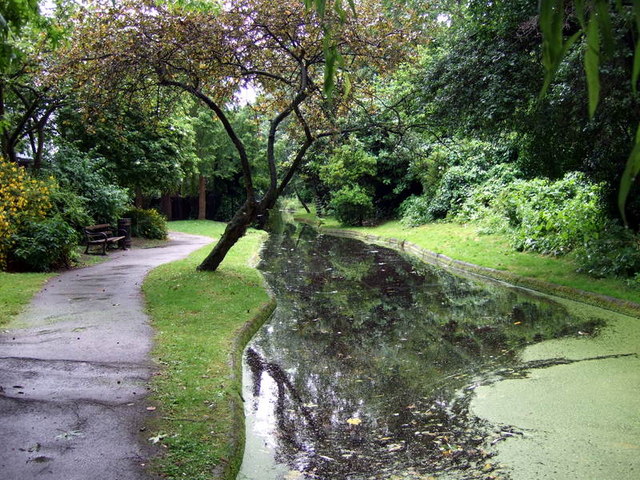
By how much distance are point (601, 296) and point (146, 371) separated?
26.5ft

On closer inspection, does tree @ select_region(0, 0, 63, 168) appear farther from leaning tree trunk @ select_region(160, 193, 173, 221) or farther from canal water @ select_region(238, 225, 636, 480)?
leaning tree trunk @ select_region(160, 193, 173, 221)

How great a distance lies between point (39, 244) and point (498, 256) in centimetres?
1192

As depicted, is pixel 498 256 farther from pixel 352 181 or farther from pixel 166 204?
pixel 166 204

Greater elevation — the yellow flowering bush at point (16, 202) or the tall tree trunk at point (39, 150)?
the tall tree trunk at point (39, 150)

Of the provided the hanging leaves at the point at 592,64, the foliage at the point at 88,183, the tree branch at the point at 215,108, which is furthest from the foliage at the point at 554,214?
the foliage at the point at 88,183

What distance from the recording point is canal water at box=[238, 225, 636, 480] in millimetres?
4535

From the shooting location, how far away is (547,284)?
1159cm

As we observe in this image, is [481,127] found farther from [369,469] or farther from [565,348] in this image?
[369,469]

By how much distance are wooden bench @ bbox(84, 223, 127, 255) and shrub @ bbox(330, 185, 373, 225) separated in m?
13.3

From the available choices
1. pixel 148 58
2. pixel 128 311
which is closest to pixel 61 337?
pixel 128 311

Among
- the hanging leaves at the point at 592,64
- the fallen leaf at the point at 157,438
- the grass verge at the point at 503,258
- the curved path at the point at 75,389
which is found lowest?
the fallen leaf at the point at 157,438

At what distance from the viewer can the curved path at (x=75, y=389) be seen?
12.9ft

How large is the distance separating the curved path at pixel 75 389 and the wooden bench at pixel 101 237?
7.33 m

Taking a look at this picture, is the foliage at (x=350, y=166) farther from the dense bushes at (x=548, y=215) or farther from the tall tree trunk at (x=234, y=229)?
the tall tree trunk at (x=234, y=229)
